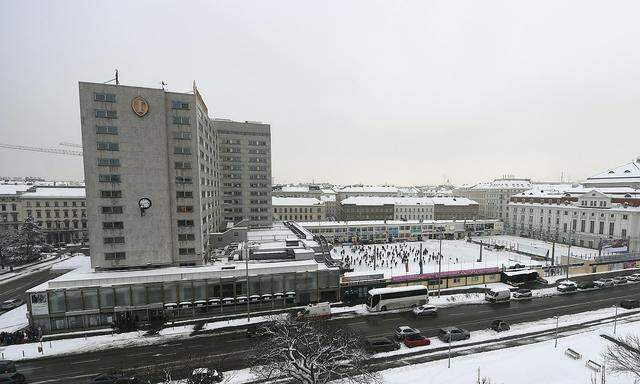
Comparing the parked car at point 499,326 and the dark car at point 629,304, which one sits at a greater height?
the parked car at point 499,326

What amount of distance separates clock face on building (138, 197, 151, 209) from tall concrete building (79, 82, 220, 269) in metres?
0.12

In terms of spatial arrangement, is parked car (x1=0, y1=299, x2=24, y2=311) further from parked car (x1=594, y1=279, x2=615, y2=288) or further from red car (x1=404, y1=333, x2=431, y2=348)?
parked car (x1=594, y1=279, x2=615, y2=288)

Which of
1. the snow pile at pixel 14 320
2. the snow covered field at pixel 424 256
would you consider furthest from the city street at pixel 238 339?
the snow covered field at pixel 424 256

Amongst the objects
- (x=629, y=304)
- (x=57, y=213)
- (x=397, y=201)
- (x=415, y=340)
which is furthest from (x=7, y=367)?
(x=397, y=201)

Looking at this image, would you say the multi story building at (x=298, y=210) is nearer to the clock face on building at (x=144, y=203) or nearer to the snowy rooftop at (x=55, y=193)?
the snowy rooftop at (x=55, y=193)

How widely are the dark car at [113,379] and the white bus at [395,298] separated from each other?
Result: 2559cm

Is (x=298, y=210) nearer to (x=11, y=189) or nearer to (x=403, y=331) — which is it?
(x=403, y=331)

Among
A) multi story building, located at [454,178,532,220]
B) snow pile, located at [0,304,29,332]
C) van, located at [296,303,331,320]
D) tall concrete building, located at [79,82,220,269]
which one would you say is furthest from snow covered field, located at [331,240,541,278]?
multi story building, located at [454,178,532,220]

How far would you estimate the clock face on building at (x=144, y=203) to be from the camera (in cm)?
4065

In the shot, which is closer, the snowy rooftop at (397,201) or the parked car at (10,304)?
the parked car at (10,304)

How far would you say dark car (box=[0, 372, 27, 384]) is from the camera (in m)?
22.9

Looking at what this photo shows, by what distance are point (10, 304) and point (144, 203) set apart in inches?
932

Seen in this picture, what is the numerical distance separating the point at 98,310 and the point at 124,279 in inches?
167

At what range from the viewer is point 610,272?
5700cm
